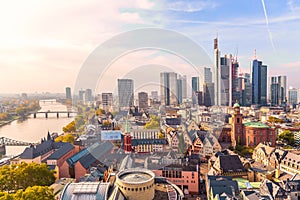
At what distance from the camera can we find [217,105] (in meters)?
22.2

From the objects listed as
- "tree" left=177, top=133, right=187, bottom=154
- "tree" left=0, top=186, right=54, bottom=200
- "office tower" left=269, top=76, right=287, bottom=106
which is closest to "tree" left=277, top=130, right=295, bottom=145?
"tree" left=177, top=133, right=187, bottom=154

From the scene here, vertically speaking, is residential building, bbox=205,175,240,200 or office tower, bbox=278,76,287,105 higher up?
office tower, bbox=278,76,287,105

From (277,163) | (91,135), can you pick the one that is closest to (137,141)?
(91,135)

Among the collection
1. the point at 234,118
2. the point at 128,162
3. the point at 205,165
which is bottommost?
the point at 205,165

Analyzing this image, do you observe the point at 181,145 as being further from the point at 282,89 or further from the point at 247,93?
the point at 282,89

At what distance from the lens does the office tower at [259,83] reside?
3962 cm

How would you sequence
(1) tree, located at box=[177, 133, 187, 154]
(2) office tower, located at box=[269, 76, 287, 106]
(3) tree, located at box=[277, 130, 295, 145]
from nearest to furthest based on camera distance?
(1) tree, located at box=[177, 133, 187, 154] < (3) tree, located at box=[277, 130, 295, 145] < (2) office tower, located at box=[269, 76, 287, 106]

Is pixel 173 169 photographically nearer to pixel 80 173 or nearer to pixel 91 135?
pixel 80 173

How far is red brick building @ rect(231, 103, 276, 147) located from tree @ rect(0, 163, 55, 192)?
10814 mm

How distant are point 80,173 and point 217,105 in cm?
1602

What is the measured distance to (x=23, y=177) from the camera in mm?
7684

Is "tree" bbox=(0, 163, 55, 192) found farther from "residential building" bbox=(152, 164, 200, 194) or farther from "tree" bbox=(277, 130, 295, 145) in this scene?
"tree" bbox=(277, 130, 295, 145)

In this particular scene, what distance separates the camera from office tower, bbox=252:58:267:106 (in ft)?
130

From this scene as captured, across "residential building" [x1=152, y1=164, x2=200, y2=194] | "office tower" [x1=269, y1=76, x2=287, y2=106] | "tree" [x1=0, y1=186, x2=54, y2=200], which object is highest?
"office tower" [x1=269, y1=76, x2=287, y2=106]
